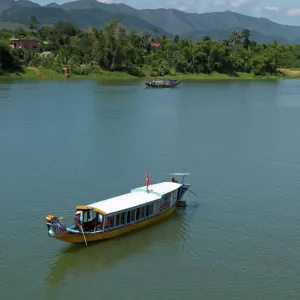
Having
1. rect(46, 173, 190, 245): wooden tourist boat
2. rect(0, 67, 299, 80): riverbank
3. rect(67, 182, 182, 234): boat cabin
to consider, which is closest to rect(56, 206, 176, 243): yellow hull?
rect(46, 173, 190, 245): wooden tourist boat

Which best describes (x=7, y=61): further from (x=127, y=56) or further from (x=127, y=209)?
(x=127, y=209)

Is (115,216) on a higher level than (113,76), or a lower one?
lower

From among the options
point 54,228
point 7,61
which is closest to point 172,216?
point 54,228

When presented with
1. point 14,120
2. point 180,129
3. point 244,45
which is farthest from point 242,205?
point 244,45

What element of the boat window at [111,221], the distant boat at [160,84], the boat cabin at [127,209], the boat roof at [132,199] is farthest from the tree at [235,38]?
the boat window at [111,221]

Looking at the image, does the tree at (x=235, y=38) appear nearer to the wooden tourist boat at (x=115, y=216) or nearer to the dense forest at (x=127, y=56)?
the dense forest at (x=127, y=56)

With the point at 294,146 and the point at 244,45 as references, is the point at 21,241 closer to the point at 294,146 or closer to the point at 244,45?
the point at 294,146
